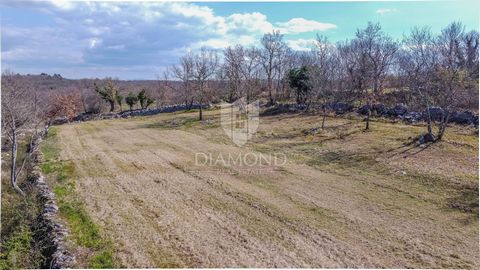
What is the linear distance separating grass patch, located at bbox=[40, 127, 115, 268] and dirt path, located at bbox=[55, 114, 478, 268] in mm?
300

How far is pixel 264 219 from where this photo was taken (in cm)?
1045

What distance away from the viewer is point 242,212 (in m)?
11.0

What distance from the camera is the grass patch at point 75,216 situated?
846cm

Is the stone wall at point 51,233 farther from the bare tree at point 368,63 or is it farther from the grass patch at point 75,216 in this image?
the bare tree at point 368,63

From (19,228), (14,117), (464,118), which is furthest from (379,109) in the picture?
(19,228)

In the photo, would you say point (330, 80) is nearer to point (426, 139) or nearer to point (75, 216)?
point (426, 139)

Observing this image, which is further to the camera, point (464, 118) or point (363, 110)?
point (363, 110)

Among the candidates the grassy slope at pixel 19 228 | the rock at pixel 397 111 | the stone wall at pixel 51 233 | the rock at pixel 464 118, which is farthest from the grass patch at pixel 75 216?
the rock at pixel 464 118

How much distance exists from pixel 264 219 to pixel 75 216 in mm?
5576

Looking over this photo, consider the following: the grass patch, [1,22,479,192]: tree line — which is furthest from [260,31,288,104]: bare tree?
the grass patch

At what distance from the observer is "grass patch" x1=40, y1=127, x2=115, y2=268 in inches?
333

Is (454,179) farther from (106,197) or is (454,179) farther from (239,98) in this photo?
(239,98)

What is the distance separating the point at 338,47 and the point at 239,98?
18.8 meters

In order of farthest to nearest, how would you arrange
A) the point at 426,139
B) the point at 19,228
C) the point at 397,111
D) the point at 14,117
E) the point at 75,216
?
the point at 397,111 → the point at 426,139 → the point at 14,117 → the point at 75,216 → the point at 19,228
